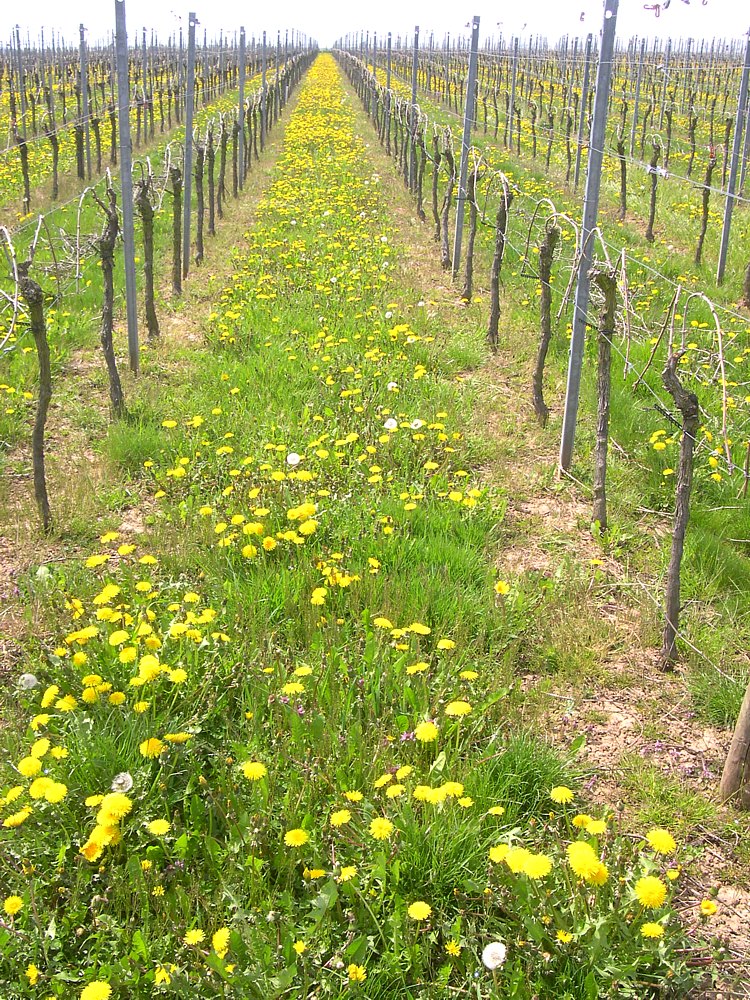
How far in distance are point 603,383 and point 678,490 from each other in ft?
3.92

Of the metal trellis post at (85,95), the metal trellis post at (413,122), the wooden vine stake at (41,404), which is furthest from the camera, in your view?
the metal trellis post at (85,95)

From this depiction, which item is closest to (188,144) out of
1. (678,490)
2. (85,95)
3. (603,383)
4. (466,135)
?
(466,135)

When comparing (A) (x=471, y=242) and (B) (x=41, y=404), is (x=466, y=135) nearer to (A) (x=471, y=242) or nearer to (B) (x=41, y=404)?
(A) (x=471, y=242)

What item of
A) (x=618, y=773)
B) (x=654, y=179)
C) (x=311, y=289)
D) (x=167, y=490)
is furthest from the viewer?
(x=654, y=179)

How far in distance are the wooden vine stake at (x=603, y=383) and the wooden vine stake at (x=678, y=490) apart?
1035 mm

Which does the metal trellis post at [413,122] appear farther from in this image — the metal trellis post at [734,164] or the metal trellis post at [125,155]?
the metal trellis post at [125,155]

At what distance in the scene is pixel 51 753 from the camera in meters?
2.77

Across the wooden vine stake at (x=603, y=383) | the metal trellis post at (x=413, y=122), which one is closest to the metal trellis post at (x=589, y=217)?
the wooden vine stake at (x=603, y=383)

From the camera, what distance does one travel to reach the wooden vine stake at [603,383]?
4609mm

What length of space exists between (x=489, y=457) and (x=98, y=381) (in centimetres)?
342

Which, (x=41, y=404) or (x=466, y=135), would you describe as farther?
(x=466, y=135)

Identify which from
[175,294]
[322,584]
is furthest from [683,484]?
[175,294]

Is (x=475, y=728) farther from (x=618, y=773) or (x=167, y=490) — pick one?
(x=167, y=490)

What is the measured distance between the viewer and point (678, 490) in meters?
3.57
